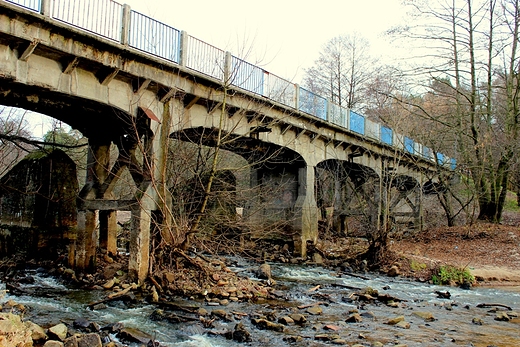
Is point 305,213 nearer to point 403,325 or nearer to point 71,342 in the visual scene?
point 403,325

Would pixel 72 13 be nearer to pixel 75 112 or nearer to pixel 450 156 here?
pixel 75 112

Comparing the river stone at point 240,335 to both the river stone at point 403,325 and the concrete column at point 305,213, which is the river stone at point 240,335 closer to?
the river stone at point 403,325

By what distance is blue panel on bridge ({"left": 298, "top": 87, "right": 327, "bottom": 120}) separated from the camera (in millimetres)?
17233

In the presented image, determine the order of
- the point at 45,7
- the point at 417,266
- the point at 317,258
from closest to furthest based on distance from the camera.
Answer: the point at 45,7 → the point at 417,266 → the point at 317,258

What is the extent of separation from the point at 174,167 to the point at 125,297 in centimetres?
360

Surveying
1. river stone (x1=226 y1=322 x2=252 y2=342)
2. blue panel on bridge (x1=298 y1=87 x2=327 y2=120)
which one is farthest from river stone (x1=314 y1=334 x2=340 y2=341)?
blue panel on bridge (x1=298 y1=87 x2=327 y2=120)

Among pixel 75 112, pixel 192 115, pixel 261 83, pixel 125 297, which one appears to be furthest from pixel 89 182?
pixel 261 83

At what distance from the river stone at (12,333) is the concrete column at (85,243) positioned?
23.3ft

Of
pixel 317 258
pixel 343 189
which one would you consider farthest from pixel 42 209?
pixel 343 189

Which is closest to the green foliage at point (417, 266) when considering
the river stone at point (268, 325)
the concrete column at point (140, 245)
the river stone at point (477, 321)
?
the river stone at point (477, 321)

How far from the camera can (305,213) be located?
18.0 metres

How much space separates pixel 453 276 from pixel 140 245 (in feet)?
30.9

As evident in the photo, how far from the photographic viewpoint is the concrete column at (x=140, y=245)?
1030 cm

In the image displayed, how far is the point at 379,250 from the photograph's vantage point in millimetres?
15609
